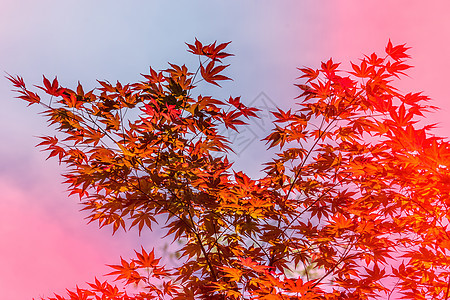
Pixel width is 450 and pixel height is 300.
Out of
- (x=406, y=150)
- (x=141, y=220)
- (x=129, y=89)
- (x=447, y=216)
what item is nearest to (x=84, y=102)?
(x=129, y=89)

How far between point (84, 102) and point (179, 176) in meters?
1.01

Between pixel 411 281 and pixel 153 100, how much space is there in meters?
2.52

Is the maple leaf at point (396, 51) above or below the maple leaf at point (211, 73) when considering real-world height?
above

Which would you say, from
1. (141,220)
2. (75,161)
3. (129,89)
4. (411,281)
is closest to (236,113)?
(129,89)

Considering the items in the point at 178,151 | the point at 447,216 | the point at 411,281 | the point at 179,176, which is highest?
the point at 178,151

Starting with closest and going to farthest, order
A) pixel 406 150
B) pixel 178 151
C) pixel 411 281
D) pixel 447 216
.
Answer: pixel 406 150, pixel 447 216, pixel 411 281, pixel 178 151

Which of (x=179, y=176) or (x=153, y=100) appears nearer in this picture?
(x=153, y=100)

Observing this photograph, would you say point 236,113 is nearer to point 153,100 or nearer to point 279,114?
point 279,114

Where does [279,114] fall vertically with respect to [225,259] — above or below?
above

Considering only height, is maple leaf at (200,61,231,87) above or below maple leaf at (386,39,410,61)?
below

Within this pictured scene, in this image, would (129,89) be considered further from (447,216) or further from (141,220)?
(447,216)

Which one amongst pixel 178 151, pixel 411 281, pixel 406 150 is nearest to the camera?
pixel 406 150

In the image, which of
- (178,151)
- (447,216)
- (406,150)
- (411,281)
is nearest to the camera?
(406,150)

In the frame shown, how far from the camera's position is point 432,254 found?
102 inches
